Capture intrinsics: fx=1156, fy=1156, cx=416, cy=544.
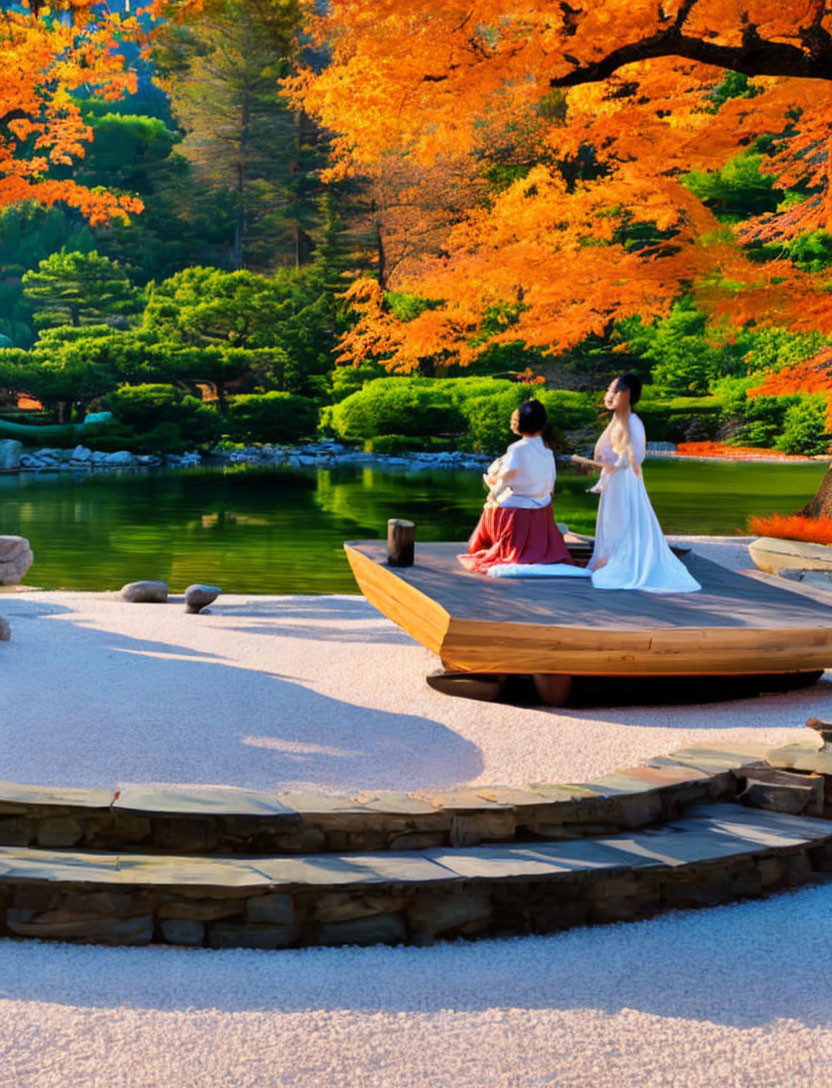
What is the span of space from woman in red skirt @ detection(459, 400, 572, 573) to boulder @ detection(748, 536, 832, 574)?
3846 mm

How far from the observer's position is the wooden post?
7.57 meters

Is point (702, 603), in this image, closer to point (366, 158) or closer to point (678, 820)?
point (678, 820)

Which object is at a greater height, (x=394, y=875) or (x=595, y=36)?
(x=595, y=36)

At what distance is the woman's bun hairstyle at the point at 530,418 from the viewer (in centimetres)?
763

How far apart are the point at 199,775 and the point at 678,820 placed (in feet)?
6.37

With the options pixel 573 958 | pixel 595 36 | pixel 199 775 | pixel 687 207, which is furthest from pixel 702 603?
pixel 687 207

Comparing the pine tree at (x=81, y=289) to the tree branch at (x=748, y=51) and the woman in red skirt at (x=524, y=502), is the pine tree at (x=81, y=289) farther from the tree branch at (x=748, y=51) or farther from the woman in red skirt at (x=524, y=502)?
the woman in red skirt at (x=524, y=502)

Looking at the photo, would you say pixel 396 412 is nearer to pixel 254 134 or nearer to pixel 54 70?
pixel 254 134

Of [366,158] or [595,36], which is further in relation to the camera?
[366,158]

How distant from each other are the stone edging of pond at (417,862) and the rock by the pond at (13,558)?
7646 millimetres

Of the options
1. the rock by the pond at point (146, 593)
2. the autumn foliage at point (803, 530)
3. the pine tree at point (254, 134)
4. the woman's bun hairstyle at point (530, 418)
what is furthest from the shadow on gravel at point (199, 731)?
the pine tree at point (254, 134)

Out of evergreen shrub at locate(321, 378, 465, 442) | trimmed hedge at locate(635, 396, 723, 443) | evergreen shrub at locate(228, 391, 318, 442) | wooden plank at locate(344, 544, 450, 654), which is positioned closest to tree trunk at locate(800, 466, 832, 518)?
wooden plank at locate(344, 544, 450, 654)

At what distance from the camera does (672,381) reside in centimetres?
3294

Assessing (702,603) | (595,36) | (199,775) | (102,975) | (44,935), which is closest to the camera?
(102,975)
